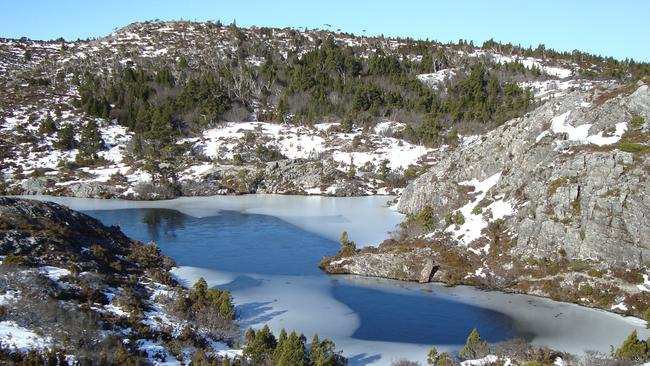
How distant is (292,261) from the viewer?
35.7 metres

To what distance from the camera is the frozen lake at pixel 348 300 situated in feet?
75.6

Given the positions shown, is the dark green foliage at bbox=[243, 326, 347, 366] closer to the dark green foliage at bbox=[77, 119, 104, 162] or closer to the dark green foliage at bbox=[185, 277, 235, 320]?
the dark green foliage at bbox=[185, 277, 235, 320]

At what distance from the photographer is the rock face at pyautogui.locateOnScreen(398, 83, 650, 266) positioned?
96.8 ft

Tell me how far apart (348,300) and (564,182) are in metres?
16.3

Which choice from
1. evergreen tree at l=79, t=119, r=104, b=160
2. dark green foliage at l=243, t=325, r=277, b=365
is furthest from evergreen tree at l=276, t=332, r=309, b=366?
evergreen tree at l=79, t=119, r=104, b=160

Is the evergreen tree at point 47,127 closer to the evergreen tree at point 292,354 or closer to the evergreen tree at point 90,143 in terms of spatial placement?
the evergreen tree at point 90,143

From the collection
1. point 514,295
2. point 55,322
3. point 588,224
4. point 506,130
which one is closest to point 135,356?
point 55,322

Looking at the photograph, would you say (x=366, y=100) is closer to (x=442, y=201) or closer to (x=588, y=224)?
(x=442, y=201)

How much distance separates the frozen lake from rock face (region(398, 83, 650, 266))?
4761 mm

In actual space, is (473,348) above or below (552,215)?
below

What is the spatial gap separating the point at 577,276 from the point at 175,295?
22.1m

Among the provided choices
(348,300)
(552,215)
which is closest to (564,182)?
(552,215)

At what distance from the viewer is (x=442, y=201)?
A: 4091 cm

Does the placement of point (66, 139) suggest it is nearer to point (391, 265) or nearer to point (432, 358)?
point (391, 265)
